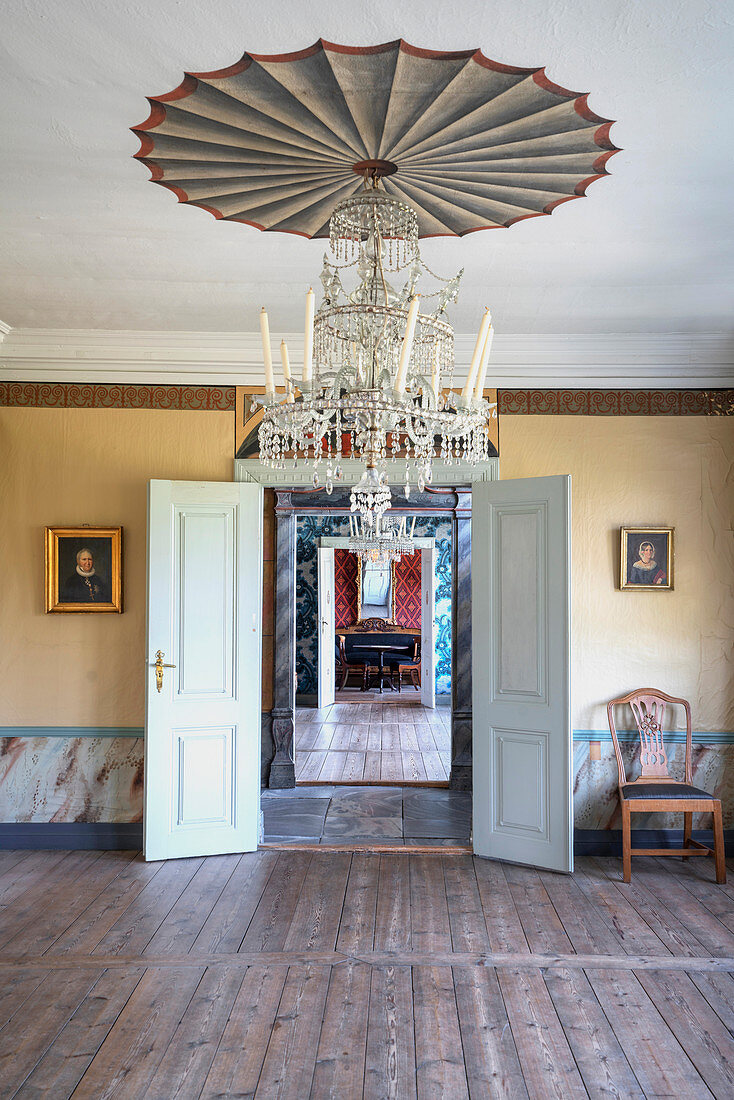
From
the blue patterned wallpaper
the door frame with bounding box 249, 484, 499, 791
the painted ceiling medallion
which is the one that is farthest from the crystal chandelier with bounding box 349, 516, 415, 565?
the painted ceiling medallion

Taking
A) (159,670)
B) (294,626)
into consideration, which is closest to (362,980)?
(159,670)

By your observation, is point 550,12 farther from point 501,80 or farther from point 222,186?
point 222,186

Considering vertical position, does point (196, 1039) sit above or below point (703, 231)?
below

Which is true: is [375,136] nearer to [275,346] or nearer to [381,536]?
[275,346]

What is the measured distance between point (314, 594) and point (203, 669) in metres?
7.37

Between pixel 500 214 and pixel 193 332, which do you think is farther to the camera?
pixel 193 332

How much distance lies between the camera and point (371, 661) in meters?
13.2

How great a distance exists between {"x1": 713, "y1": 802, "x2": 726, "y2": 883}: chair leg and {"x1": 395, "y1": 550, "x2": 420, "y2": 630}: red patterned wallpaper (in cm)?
907

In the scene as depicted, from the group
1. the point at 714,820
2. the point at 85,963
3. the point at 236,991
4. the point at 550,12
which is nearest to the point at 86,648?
the point at 85,963

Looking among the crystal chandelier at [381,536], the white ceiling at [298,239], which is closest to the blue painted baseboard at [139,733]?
the white ceiling at [298,239]

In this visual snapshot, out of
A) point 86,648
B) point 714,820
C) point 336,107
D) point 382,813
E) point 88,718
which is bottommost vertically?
point 382,813

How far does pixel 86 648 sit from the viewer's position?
5.29m

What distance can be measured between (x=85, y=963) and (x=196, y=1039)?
33.9 inches

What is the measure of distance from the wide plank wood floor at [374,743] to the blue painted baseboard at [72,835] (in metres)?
2.18
